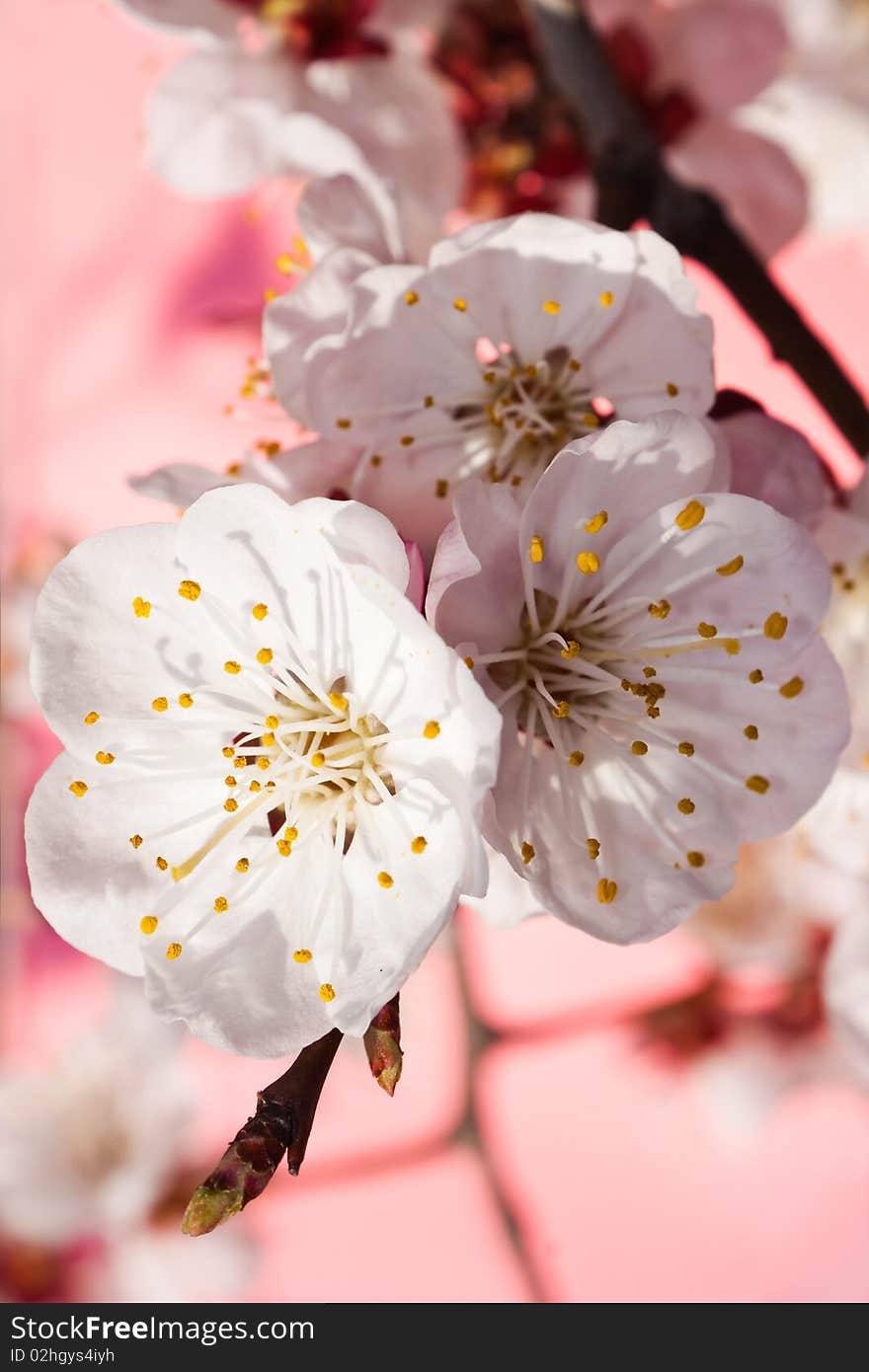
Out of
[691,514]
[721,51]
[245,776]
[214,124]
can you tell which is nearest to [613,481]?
[691,514]

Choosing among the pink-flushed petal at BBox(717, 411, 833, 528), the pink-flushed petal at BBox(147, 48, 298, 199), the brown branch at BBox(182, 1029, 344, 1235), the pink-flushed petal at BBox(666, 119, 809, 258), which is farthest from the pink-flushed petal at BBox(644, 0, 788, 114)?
the brown branch at BBox(182, 1029, 344, 1235)

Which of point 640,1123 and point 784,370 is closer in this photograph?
point 784,370

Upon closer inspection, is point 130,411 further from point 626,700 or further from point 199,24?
point 626,700

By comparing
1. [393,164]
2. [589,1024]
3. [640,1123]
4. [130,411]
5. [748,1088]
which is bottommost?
[640,1123]

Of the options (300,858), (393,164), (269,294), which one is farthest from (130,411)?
(300,858)

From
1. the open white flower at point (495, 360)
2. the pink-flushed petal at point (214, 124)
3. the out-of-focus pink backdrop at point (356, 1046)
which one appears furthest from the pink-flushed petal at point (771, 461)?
the out-of-focus pink backdrop at point (356, 1046)

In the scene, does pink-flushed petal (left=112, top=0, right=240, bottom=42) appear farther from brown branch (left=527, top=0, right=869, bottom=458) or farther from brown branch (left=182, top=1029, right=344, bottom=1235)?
brown branch (left=182, top=1029, right=344, bottom=1235)
